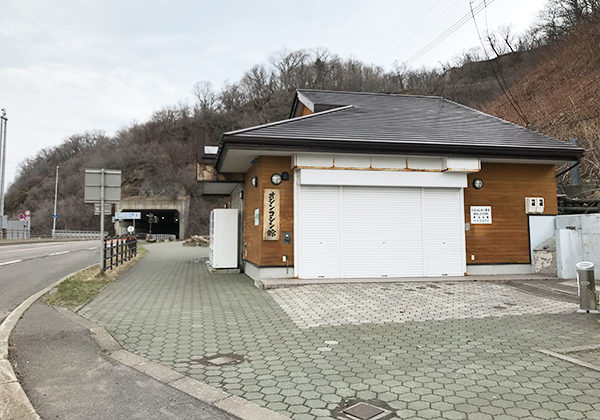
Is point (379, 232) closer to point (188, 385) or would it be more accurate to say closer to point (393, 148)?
point (393, 148)

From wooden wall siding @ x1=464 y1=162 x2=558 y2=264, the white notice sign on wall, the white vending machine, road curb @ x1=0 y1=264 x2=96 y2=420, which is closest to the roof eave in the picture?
wooden wall siding @ x1=464 y1=162 x2=558 y2=264

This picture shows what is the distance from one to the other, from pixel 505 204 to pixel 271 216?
22.8 feet

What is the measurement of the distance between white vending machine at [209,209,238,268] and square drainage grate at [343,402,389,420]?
A: 10.1 m

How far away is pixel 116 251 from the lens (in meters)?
13.6

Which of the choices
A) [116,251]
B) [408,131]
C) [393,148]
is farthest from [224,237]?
[408,131]

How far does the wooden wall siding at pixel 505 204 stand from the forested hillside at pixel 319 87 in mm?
3758

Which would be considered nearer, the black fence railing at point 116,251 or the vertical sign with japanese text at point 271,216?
the vertical sign with japanese text at point 271,216

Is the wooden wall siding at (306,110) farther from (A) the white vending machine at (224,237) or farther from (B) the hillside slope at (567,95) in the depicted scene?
(B) the hillside slope at (567,95)

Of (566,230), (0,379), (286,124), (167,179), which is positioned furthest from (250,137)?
(167,179)

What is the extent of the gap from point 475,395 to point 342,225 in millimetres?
7053

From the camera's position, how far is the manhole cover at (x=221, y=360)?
443cm

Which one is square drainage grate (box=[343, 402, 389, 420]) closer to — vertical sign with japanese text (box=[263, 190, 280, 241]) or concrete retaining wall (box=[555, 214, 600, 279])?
vertical sign with japanese text (box=[263, 190, 280, 241])

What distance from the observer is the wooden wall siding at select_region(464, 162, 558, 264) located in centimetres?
1142

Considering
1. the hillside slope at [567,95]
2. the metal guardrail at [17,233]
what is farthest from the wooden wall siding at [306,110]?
the metal guardrail at [17,233]
